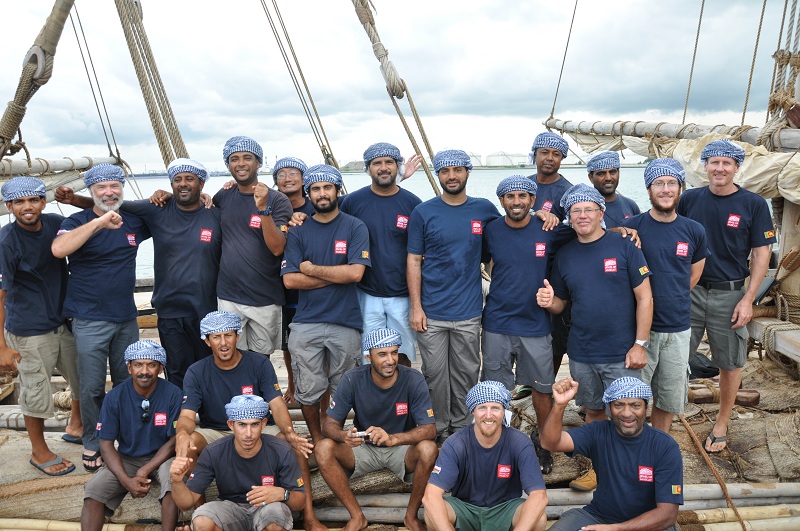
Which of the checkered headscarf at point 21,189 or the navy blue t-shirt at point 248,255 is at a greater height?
the checkered headscarf at point 21,189

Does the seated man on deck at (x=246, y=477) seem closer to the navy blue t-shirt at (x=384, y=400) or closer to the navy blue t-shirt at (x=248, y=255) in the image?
the navy blue t-shirt at (x=384, y=400)

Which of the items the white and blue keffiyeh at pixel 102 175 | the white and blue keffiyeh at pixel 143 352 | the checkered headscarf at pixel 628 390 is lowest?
the white and blue keffiyeh at pixel 143 352

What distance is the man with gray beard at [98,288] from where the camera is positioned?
4801 millimetres

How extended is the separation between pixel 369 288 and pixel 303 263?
21.9 inches

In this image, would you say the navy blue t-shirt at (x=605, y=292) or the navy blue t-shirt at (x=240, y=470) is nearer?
the navy blue t-shirt at (x=240, y=470)

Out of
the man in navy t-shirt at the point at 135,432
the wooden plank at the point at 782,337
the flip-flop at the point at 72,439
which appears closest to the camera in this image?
the man in navy t-shirt at the point at 135,432

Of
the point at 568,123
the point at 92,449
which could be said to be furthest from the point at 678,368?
the point at 568,123

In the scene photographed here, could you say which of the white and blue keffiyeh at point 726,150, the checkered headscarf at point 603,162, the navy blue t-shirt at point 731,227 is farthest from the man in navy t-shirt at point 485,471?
the white and blue keffiyeh at point 726,150

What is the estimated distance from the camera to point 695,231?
14.7ft

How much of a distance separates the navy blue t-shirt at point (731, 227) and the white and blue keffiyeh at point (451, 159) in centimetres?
167

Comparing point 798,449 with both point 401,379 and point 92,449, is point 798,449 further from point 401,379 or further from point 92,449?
point 92,449

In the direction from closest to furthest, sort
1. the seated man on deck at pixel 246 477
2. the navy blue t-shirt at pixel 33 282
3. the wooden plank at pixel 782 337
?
the seated man on deck at pixel 246 477
the navy blue t-shirt at pixel 33 282
the wooden plank at pixel 782 337

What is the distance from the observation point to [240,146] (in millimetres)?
4922

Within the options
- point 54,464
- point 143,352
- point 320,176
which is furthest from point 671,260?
point 54,464
